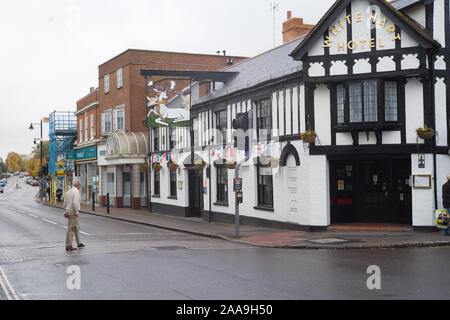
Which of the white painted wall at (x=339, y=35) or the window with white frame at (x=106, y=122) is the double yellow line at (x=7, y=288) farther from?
the window with white frame at (x=106, y=122)

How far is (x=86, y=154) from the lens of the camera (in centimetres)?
4659

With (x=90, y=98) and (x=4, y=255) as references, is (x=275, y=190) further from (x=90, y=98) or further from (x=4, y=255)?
(x=90, y=98)

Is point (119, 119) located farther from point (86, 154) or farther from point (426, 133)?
point (426, 133)

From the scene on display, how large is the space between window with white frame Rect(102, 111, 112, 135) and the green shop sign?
310cm

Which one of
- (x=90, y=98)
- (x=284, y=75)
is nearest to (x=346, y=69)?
(x=284, y=75)

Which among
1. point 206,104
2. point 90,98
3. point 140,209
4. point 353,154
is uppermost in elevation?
point 90,98

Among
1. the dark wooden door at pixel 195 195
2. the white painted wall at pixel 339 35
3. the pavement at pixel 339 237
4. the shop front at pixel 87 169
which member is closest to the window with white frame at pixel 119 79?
the shop front at pixel 87 169

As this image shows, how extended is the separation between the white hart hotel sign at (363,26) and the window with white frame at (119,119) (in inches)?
908

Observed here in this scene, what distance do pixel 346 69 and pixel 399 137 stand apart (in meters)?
2.94

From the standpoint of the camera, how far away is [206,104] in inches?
1049

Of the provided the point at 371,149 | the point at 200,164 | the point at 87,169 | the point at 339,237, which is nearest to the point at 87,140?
the point at 87,169

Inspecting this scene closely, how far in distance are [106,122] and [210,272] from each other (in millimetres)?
32168

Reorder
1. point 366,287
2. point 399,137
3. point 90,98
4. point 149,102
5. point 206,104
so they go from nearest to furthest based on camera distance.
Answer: point 366,287, point 399,137, point 206,104, point 149,102, point 90,98

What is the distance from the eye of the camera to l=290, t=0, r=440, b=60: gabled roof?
17375mm
